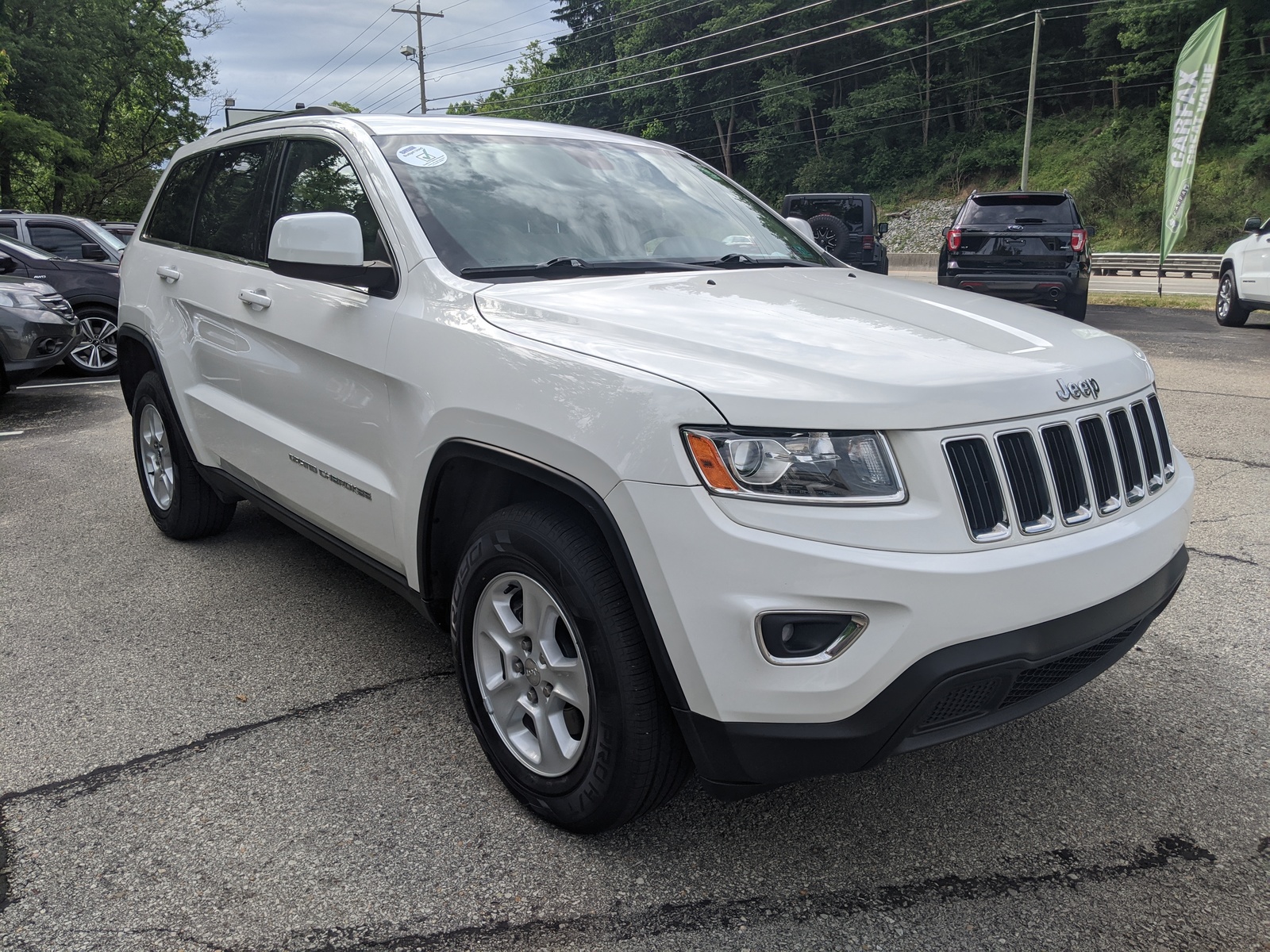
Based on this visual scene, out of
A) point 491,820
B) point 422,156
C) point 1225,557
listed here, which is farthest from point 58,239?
point 1225,557

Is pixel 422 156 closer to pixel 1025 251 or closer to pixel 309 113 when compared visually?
pixel 309 113

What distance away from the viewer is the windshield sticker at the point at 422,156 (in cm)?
326

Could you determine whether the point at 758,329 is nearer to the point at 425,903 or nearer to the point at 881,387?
the point at 881,387

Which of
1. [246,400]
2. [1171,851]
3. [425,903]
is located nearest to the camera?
[425,903]

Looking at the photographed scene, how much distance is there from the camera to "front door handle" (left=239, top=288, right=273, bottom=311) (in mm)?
3639

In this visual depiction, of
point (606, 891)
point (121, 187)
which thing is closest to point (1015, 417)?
point (606, 891)

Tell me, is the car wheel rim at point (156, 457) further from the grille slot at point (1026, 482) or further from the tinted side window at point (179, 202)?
the grille slot at point (1026, 482)

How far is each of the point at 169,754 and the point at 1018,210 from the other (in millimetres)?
12652

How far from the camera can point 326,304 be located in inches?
129

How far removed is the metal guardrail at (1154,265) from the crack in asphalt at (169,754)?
3122 cm

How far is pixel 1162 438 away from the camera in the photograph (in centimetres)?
272

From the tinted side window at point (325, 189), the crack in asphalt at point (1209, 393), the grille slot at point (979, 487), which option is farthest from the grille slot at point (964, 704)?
the crack in asphalt at point (1209, 393)

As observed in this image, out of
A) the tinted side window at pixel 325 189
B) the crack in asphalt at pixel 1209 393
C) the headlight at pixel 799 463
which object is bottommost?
the crack in asphalt at pixel 1209 393

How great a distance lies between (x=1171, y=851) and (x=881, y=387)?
1.42m
